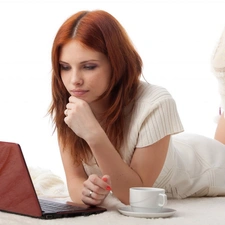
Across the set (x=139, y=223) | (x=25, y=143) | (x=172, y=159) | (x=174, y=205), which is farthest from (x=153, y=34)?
(x=139, y=223)

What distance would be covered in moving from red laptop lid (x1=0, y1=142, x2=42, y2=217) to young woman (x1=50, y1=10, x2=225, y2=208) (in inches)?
8.5

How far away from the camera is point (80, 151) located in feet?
6.64

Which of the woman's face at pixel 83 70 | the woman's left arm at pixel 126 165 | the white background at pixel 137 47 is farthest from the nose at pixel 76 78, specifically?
the white background at pixel 137 47

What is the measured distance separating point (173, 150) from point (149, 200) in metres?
0.63

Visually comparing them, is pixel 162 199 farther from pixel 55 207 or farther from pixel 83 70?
pixel 83 70

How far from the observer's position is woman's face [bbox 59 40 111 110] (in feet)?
5.94

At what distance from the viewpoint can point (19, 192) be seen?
1510mm

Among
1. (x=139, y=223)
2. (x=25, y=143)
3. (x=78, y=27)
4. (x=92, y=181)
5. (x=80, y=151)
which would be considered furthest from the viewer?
(x=25, y=143)

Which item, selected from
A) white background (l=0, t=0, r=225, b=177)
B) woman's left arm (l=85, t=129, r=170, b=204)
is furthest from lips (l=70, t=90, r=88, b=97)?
white background (l=0, t=0, r=225, b=177)

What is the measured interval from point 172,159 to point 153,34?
1730 millimetres

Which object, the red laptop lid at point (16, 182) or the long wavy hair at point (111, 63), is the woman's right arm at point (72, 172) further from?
the red laptop lid at point (16, 182)

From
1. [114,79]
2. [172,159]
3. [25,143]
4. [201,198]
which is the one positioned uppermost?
[114,79]

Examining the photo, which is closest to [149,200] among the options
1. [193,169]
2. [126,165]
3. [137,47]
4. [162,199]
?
[162,199]

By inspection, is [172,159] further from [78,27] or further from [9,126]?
[9,126]
